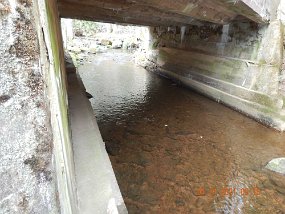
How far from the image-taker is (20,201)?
81 cm

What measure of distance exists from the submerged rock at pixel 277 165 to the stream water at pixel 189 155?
0.12 m

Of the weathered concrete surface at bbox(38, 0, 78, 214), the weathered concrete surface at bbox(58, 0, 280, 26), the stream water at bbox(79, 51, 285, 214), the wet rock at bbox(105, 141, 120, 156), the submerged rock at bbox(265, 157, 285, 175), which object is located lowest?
the wet rock at bbox(105, 141, 120, 156)

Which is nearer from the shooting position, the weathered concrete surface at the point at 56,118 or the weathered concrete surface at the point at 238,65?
the weathered concrete surface at the point at 56,118

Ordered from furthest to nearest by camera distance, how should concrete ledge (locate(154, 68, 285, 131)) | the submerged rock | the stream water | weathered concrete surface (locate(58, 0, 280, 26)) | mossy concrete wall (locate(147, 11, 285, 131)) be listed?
mossy concrete wall (locate(147, 11, 285, 131))
concrete ledge (locate(154, 68, 285, 131))
weathered concrete surface (locate(58, 0, 280, 26))
the submerged rock
the stream water

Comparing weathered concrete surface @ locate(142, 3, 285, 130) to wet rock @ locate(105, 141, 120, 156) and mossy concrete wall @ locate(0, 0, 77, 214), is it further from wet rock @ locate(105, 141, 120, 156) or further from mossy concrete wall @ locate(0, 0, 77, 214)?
mossy concrete wall @ locate(0, 0, 77, 214)

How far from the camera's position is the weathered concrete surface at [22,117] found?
76cm

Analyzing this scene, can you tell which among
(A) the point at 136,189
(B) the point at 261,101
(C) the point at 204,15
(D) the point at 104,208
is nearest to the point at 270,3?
(C) the point at 204,15

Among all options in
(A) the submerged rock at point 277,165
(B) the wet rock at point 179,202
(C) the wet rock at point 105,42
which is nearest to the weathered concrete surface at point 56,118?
(B) the wet rock at point 179,202

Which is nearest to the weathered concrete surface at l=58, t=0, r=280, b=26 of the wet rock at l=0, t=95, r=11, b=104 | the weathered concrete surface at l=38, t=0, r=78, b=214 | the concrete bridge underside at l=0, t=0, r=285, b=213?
the concrete bridge underside at l=0, t=0, r=285, b=213

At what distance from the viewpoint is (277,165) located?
4109 millimetres

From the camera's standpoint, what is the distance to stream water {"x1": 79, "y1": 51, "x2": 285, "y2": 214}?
3408 millimetres

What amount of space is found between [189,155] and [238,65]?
424 cm

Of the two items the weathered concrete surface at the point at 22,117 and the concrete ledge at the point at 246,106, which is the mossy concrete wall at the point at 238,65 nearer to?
the concrete ledge at the point at 246,106

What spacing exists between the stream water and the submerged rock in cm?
12
